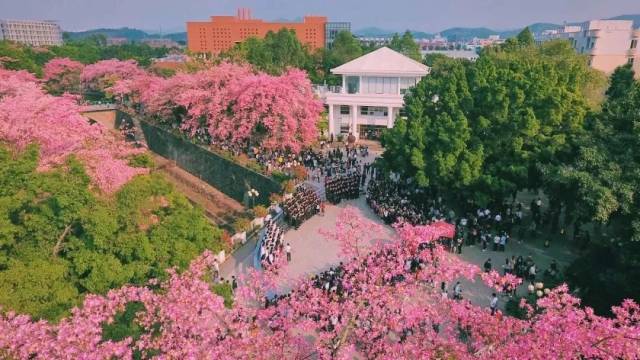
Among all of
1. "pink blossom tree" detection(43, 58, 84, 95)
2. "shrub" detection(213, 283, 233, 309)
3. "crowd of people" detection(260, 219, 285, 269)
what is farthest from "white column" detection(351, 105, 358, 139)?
"pink blossom tree" detection(43, 58, 84, 95)

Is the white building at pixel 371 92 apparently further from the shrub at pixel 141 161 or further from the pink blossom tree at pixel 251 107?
the shrub at pixel 141 161

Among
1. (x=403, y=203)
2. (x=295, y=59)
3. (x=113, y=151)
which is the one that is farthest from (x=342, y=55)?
(x=113, y=151)

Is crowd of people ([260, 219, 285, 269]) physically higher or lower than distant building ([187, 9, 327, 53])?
lower

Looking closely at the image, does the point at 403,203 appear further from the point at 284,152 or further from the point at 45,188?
the point at 45,188

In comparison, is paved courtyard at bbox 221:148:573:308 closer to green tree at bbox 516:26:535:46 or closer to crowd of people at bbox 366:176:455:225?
crowd of people at bbox 366:176:455:225

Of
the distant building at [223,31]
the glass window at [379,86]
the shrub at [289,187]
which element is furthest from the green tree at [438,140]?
the distant building at [223,31]
